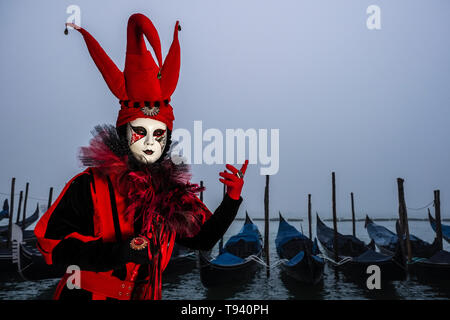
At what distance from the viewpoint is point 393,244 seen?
1020cm

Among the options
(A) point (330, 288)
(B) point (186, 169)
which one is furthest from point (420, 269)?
(B) point (186, 169)

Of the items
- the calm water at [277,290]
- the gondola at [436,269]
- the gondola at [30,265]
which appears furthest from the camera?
the gondola at [436,269]

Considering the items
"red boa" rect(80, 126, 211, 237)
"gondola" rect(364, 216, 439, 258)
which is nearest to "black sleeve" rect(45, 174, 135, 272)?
"red boa" rect(80, 126, 211, 237)

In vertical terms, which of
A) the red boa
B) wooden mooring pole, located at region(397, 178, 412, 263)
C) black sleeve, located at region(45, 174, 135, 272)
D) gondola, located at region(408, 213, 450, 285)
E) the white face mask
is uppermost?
the white face mask

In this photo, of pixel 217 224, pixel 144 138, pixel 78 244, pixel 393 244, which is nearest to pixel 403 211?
pixel 393 244

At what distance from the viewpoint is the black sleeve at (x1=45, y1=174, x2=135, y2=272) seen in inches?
38.1

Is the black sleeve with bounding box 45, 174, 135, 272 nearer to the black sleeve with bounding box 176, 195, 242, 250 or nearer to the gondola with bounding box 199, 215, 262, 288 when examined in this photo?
the black sleeve with bounding box 176, 195, 242, 250

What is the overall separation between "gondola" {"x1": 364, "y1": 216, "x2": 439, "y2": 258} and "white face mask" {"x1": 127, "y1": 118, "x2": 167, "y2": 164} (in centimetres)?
1036

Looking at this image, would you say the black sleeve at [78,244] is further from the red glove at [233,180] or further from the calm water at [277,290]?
the calm water at [277,290]

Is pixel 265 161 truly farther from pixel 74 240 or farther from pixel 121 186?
pixel 74 240

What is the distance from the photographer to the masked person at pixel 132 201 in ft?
3.26

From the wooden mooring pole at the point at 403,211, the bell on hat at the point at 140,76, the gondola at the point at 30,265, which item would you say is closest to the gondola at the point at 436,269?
the wooden mooring pole at the point at 403,211

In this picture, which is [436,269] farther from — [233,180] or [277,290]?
[233,180]
